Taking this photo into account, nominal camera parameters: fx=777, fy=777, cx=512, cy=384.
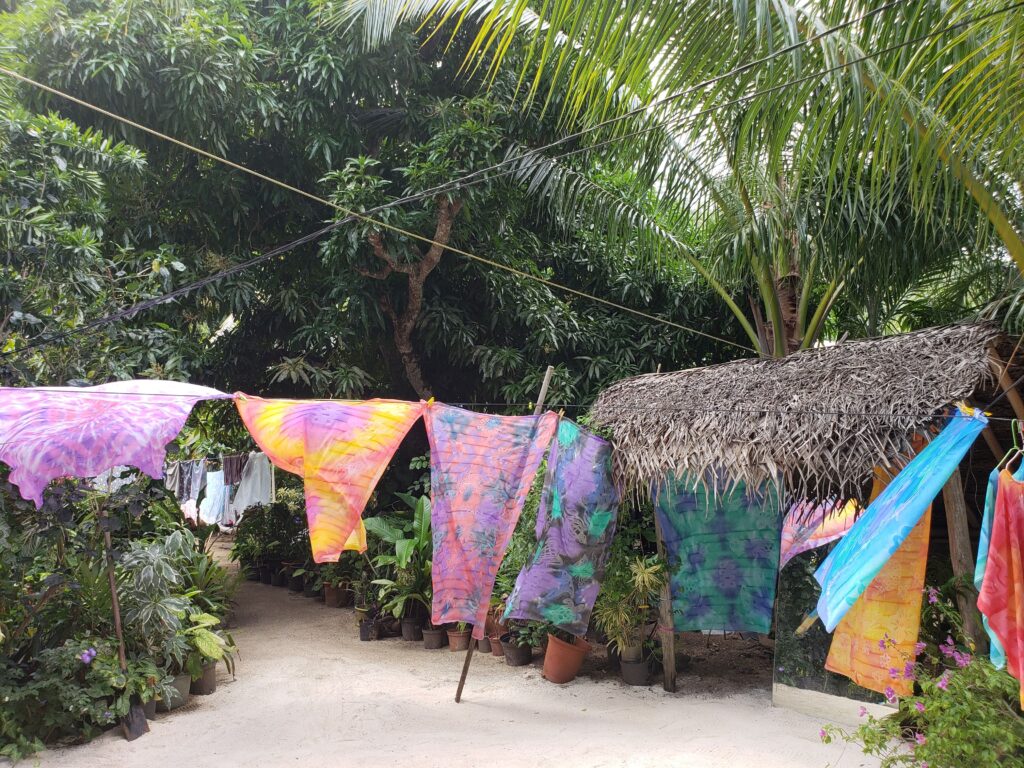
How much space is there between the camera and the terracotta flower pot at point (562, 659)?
5863 mm

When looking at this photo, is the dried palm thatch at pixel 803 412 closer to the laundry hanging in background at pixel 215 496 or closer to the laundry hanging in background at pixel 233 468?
the laundry hanging in background at pixel 233 468

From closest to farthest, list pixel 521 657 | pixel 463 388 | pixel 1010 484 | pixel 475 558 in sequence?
1. pixel 1010 484
2. pixel 475 558
3. pixel 521 657
4. pixel 463 388

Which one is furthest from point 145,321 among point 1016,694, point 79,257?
point 1016,694

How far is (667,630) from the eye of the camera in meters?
5.66

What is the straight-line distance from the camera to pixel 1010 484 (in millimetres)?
2881

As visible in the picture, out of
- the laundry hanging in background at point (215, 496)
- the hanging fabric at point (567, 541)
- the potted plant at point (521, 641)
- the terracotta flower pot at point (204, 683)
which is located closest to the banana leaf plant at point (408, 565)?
the potted plant at point (521, 641)

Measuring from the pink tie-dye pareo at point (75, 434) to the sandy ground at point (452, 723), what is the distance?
1.75 m

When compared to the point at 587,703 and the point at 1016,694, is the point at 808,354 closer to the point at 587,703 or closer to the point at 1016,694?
the point at 1016,694

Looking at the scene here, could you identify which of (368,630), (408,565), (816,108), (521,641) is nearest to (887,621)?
(816,108)

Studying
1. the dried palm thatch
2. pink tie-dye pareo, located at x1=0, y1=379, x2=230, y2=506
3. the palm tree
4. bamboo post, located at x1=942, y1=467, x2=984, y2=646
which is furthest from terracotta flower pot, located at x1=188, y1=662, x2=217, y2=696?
bamboo post, located at x1=942, y1=467, x2=984, y2=646

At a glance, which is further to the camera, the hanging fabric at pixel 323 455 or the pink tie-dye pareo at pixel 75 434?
the hanging fabric at pixel 323 455

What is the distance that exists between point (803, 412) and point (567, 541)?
1776 mm

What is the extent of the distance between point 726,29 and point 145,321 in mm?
5773

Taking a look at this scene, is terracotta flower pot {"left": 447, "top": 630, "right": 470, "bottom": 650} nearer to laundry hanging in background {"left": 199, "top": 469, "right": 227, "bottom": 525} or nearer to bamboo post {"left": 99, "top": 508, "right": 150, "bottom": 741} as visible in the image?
bamboo post {"left": 99, "top": 508, "right": 150, "bottom": 741}
